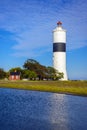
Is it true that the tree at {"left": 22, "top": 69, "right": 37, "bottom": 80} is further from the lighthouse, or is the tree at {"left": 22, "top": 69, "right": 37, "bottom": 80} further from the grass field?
the grass field

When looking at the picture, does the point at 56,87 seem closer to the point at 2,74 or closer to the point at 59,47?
the point at 59,47

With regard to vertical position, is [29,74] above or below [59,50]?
below

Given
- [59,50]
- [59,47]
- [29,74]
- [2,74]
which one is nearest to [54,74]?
[29,74]

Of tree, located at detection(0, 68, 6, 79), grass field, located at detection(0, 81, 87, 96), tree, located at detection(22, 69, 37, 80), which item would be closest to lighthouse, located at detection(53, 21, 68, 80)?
tree, located at detection(22, 69, 37, 80)

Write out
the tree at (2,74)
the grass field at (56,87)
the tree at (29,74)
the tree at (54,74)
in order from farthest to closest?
the tree at (2,74), the tree at (29,74), the tree at (54,74), the grass field at (56,87)

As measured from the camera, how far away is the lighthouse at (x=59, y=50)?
9656 centimetres

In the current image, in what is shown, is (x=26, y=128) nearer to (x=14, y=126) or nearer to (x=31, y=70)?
(x=14, y=126)

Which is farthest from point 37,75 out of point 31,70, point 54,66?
point 54,66

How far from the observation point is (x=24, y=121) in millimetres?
21531

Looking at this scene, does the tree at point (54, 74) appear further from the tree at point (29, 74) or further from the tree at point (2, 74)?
the tree at point (2, 74)

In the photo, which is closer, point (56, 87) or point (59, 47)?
point (56, 87)

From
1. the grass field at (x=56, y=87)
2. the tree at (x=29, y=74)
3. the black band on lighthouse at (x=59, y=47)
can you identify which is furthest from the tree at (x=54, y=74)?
the grass field at (x=56, y=87)

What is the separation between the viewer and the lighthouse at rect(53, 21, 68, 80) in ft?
317

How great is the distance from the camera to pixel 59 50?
317ft
